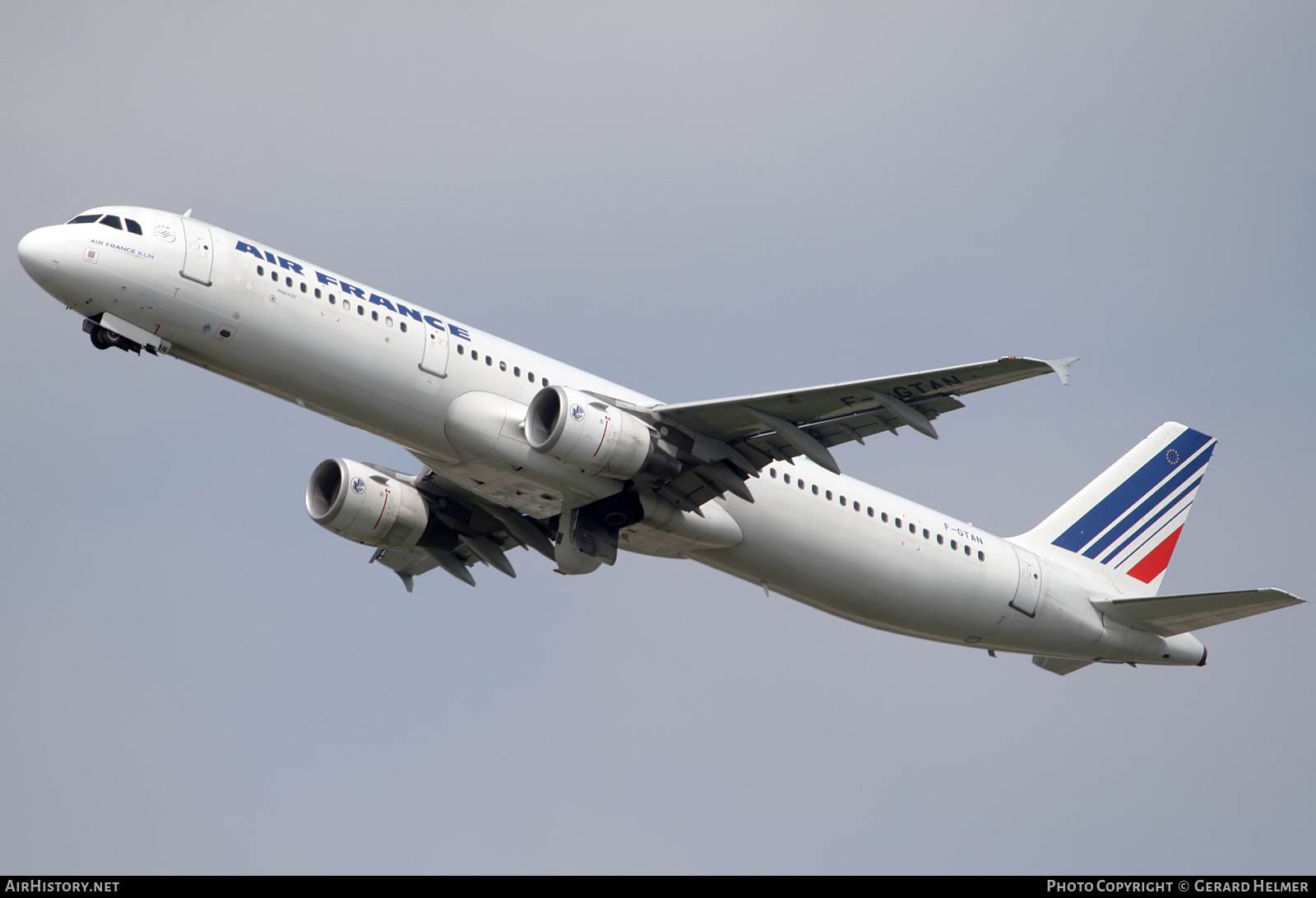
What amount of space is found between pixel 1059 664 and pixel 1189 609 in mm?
4300

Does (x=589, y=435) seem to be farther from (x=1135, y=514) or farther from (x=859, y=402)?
(x=1135, y=514)

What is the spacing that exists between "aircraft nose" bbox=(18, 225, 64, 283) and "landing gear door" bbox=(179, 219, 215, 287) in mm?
2408

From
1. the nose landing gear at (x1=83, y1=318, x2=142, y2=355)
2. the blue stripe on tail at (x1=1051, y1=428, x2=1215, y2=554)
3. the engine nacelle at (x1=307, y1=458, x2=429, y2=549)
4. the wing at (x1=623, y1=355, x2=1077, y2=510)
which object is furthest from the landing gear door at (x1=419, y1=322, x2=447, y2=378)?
the blue stripe on tail at (x1=1051, y1=428, x2=1215, y2=554)

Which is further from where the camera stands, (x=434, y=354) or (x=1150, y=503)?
(x=1150, y=503)

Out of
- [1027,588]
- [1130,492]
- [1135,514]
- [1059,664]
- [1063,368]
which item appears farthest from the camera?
[1130,492]

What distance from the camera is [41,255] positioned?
106ft

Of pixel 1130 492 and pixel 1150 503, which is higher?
pixel 1130 492

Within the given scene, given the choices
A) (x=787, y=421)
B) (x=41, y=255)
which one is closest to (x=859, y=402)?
(x=787, y=421)

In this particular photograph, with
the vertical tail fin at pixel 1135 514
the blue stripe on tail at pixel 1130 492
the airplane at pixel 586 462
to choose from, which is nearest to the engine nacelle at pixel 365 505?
the airplane at pixel 586 462

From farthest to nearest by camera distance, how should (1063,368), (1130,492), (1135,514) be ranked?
1. (1130,492)
2. (1135,514)
3. (1063,368)

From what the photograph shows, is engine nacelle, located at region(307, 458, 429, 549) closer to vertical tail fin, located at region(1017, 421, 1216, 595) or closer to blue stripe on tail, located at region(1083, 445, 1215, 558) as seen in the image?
vertical tail fin, located at region(1017, 421, 1216, 595)

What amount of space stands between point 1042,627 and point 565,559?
1328 cm

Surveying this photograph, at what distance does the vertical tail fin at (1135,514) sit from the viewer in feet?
147

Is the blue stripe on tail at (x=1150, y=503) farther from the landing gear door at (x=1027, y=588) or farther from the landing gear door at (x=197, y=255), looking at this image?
the landing gear door at (x=197, y=255)
